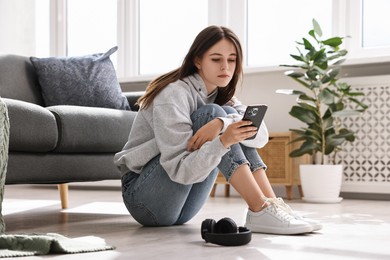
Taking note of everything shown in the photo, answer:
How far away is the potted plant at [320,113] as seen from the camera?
11.4ft

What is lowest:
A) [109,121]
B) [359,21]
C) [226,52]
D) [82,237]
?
[82,237]

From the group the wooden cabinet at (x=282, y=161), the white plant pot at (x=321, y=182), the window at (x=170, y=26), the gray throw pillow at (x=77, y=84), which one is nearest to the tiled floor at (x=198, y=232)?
the white plant pot at (x=321, y=182)

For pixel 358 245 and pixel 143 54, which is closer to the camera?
pixel 358 245

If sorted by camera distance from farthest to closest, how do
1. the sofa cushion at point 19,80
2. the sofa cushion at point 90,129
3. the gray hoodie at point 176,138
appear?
1. the sofa cushion at point 19,80
2. the sofa cushion at point 90,129
3. the gray hoodie at point 176,138

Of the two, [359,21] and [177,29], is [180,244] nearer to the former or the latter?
[359,21]

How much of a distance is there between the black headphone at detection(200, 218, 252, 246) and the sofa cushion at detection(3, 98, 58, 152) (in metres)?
0.80

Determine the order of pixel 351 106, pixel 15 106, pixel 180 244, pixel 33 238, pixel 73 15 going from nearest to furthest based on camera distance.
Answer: pixel 33 238 < pixel 180 244 < pixel 15 106 < pixel 351 106 < pixel 73 15

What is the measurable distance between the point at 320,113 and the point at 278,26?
0.84 metres

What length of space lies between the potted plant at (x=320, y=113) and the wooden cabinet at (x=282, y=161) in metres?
0.10

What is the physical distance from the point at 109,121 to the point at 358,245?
4.13 ft

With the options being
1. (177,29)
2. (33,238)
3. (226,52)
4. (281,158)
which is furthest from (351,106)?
(33,238)

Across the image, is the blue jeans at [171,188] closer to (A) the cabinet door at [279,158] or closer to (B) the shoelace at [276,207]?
(B) the shoelace at [276,207]

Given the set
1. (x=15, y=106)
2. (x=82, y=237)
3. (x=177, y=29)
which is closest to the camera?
(x=82, y=237)

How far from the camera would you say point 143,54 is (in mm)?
4828
